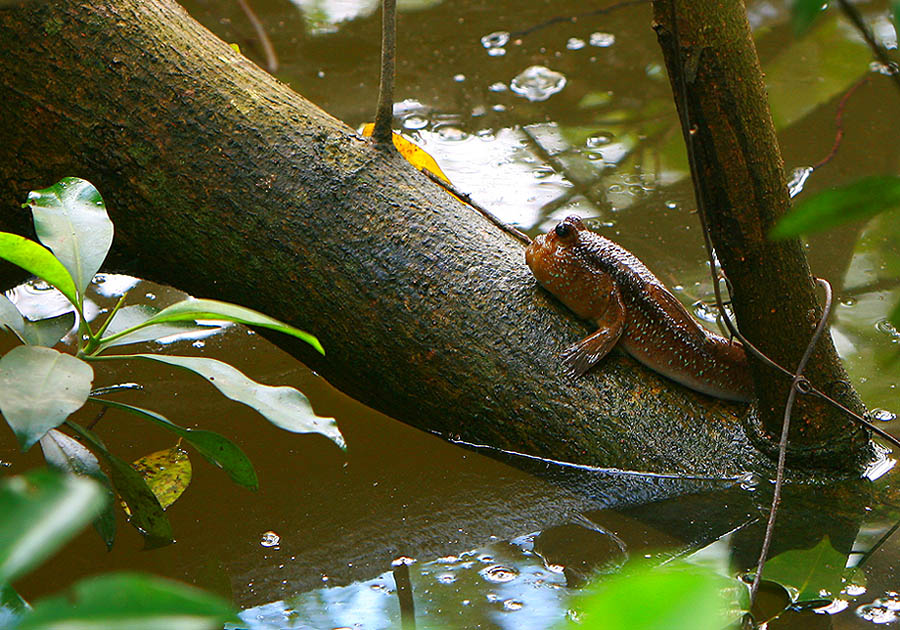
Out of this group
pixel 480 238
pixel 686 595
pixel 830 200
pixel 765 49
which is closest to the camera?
pixel 686 595

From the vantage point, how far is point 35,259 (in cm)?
131

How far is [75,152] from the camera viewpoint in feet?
5.98

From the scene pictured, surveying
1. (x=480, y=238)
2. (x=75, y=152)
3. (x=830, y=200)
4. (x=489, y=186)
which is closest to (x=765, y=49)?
(x=489, y=186)

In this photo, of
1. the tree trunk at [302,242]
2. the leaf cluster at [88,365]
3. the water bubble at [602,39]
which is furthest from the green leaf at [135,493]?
the water bubble at [602,39]

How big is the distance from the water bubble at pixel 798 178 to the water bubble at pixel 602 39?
1.23 metres

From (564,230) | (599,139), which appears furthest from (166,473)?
(599,139)

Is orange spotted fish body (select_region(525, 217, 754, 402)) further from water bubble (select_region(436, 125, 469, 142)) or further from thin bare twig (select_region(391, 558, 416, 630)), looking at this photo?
water bubble (select_region(436, 125, 469, 142))

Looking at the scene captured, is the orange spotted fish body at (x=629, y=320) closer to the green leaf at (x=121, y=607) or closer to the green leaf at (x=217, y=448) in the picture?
the green leaf at (x=217, y=448)

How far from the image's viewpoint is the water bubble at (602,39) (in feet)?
12.9

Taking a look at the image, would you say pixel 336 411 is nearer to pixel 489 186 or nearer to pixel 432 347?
pixel 432 347

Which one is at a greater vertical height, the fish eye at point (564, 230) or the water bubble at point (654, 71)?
the water bubble at point (654, 71)

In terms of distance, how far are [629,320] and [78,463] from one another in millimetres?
1140

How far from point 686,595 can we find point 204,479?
67.0 inches

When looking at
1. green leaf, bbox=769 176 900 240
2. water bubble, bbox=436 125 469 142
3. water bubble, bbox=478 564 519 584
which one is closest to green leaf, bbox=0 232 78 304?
water bubble, bbox=478 564 519 584
